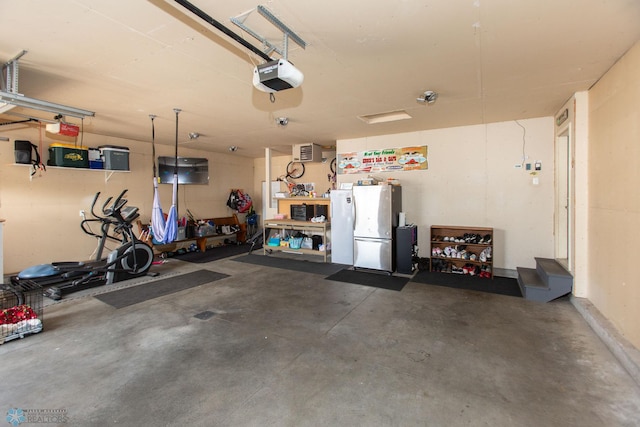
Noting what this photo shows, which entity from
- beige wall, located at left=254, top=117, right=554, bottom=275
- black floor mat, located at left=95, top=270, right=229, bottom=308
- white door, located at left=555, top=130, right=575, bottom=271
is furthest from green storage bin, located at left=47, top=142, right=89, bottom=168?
white door, located at left=555, top=130, right=575, bottom=271

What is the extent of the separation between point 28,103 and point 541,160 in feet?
22.8

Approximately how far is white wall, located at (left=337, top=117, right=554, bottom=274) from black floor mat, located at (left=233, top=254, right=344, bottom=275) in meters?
1.96

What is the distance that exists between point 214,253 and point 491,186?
20.9 ft

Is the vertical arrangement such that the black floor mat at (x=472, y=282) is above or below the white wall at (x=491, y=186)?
below

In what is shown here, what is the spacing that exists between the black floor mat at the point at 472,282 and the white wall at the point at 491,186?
583 mm

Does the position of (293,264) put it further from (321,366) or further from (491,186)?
(491,186)

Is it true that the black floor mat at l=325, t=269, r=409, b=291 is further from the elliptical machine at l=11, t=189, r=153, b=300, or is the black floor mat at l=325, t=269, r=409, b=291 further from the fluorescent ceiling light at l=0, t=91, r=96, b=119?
the fluorescent ceiling light at l=0, t=91, r=96, b=119

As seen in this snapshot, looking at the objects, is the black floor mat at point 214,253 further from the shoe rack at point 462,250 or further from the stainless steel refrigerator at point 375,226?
the shoe rack at point 462,250

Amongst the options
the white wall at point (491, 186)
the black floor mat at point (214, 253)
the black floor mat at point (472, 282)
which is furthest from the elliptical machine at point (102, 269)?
the white wall at point (491, 186)

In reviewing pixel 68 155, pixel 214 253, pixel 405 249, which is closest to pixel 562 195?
pixel 405 249

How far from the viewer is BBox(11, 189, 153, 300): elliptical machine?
4281mm

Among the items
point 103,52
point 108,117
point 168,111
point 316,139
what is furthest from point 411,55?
point 108,117

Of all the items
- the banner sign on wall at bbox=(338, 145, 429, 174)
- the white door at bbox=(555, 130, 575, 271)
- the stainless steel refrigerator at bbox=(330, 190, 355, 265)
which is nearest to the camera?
the white door at bbox=(555, 130, 575, 271)

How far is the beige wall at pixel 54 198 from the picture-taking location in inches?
198
